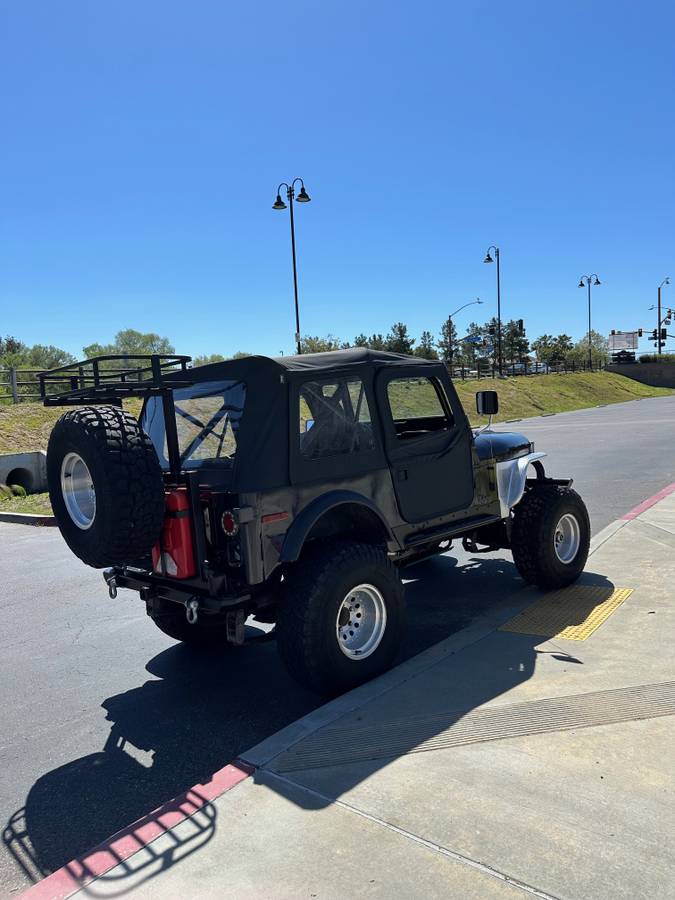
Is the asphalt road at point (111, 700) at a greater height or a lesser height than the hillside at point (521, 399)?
lesser

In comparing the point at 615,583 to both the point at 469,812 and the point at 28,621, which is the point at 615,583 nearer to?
the point at 469,812

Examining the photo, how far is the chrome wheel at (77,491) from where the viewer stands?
3949 millimetres

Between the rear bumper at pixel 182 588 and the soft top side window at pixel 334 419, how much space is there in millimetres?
910

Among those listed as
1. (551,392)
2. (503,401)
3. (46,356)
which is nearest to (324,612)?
(503,401)

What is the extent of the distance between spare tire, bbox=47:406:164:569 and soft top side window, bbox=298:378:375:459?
96 cm

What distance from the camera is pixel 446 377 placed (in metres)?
5.44

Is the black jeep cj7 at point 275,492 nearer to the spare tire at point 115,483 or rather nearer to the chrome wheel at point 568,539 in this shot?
the spare tire at point 115,483

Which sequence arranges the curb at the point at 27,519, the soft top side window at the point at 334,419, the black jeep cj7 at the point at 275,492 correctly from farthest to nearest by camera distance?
the curb at the point at 27,519
the soft top side window at the point at 334,419
the black jeep cj7 at the point at 275,492

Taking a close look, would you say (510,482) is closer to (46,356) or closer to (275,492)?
(275,492)

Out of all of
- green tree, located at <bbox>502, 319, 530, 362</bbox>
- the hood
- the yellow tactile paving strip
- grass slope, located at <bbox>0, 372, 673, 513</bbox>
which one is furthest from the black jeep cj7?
green tree, located at <bbox>502, 319, 530, 362</bbox>

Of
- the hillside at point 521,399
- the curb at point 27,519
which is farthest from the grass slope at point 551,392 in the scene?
the curb at point 27,519

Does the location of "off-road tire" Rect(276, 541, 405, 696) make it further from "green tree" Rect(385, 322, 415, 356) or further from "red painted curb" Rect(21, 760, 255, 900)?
"green tree" Rect(385, 322, 415, 356)

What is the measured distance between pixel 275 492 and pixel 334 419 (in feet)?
2.47

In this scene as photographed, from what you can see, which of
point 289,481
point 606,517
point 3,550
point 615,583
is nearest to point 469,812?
point 289,481
